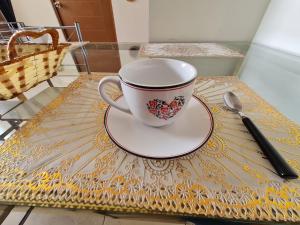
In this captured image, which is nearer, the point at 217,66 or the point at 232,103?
the point at 232,103

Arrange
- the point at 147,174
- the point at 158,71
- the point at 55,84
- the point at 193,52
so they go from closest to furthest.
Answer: the point at 147,174 → the point at 158,71 → the point at 55,84 → the point at 193,52

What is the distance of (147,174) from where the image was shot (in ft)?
0.67

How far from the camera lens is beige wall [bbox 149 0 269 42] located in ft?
3.36

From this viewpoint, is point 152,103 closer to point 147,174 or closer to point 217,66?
point 147,174

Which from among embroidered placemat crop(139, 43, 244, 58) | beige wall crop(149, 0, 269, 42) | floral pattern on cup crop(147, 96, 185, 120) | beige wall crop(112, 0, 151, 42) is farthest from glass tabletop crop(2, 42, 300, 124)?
beige wall crop(112, 0, 151, 42)

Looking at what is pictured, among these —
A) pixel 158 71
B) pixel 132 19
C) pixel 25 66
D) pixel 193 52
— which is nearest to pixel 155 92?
pixel 158 71

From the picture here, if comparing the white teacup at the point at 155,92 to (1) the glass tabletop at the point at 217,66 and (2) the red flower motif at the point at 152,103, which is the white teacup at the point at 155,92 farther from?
(1) the glass tabletop at the point at 217,66

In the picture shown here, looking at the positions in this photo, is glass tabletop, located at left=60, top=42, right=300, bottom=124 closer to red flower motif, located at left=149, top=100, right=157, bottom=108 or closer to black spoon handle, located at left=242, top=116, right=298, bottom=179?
black spoon handle, located at left=242, top=116, right=298, bottom=179

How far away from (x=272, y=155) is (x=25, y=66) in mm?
516

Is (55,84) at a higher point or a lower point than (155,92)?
lower

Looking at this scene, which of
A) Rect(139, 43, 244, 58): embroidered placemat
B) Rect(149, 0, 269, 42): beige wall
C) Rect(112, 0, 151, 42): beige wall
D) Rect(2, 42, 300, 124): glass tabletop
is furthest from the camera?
Rect(112, 0, 151, 42): beige wall

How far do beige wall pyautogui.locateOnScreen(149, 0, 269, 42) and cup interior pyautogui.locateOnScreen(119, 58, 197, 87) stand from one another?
920 mm

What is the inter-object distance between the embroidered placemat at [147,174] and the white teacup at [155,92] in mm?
67

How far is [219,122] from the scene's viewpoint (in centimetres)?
29
